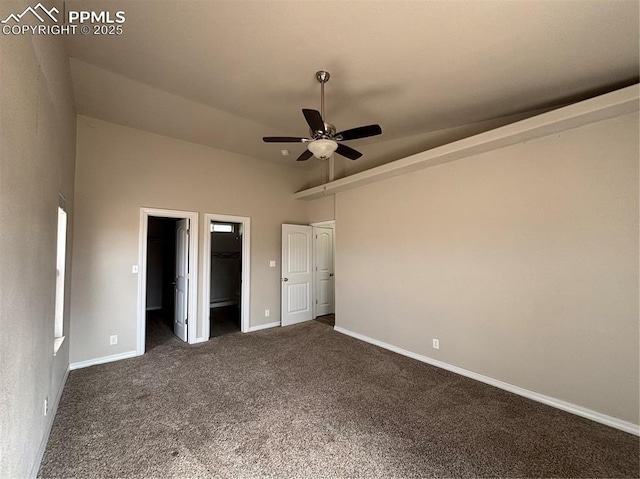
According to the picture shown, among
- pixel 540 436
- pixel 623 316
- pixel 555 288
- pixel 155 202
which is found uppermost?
pixel 155 202

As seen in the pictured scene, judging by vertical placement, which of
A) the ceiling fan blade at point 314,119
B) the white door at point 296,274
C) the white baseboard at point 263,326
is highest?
the ceiling fan blade at point 314,119

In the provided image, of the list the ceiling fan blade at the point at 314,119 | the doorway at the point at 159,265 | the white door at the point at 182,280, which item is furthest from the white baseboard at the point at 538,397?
the doorway at the point at 159,265

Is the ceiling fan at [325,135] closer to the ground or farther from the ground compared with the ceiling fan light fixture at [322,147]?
farther from the ground

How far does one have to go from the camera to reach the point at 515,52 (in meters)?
2.19

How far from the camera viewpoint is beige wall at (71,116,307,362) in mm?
3578

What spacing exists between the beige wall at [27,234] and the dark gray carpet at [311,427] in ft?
1.58

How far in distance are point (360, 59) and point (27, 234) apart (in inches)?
105

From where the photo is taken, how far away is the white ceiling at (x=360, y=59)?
1926 millimetres

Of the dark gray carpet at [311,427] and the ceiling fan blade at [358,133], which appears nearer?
the dark gray carpet at [311,427]

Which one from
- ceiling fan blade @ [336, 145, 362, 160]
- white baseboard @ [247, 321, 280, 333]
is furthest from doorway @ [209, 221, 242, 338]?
ceiling fan blade @ [336, 145, 362, 160]

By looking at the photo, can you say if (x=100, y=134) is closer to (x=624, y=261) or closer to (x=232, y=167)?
(x=232, y=167)

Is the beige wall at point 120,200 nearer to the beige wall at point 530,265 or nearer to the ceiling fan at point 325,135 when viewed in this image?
the ceiling fan at point 325,135

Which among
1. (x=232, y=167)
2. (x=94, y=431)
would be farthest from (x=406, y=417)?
(x=232, y=167)

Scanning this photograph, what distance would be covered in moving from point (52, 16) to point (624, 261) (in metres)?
4.82
